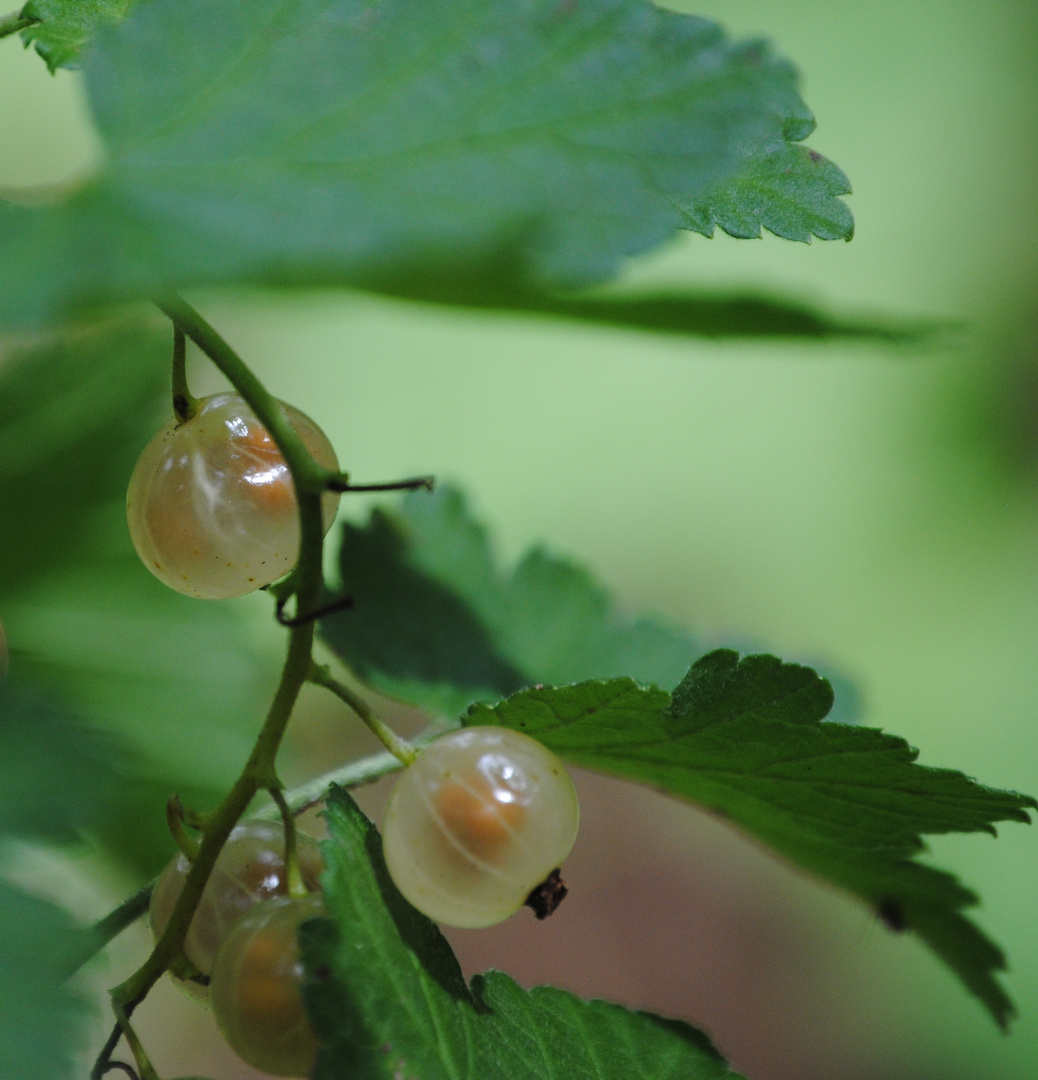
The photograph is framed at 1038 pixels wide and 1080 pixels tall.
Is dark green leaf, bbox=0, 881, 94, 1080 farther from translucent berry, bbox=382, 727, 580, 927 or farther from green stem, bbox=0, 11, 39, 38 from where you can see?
green stem, bbox=0, 11, 39, 38

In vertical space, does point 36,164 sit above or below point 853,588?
above

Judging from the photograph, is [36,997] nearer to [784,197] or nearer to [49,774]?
[49,774]

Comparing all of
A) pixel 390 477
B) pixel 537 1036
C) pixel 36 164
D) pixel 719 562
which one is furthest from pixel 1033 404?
pixel 537 1036

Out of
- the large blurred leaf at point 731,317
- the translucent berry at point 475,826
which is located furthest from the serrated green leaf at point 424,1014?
the large blurred leaf at point 731,317

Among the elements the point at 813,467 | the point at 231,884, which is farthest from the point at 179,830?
the point at 813,467

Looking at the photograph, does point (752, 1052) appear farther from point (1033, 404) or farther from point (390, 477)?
point (1033, 404)

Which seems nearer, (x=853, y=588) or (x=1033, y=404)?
(x=853, y=588)

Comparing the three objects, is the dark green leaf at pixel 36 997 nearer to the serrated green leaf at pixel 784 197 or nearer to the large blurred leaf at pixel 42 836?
the large blurred leaf at pixel 42 836
